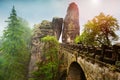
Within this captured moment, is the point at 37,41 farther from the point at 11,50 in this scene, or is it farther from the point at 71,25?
the point at 71,25

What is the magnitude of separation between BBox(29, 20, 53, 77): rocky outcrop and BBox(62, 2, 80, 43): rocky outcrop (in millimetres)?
14108

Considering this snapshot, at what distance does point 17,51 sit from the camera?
1038 inches

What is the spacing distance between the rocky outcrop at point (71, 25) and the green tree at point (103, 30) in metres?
25.7

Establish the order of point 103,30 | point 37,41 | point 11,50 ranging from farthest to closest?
point 37,41, point 103,30, point 11,50

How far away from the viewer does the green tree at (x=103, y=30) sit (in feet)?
107

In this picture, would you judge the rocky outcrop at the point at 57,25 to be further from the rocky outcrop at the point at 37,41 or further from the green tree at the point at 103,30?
the green tree at the point at 103,30

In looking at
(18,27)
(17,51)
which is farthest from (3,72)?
(18,27)

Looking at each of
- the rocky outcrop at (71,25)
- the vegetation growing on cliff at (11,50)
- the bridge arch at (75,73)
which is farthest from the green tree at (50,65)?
the rocky outcrop at (71,25)

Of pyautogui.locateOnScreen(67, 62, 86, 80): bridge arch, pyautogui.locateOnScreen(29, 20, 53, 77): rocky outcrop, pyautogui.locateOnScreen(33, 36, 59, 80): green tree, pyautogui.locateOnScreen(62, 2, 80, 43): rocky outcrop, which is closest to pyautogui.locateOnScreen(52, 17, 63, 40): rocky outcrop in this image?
pyautogui.locateOnScreen(62, 2, 80, 43): rocky outcrop

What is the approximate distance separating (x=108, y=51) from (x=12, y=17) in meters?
21.0

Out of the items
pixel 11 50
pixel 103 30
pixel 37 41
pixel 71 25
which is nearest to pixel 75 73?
pixel 11 50

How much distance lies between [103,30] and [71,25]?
91.7 ft

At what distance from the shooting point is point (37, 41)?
128ft

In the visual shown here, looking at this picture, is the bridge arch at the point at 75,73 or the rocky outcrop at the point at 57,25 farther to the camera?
the rocky outcrop at the point at 57,25
